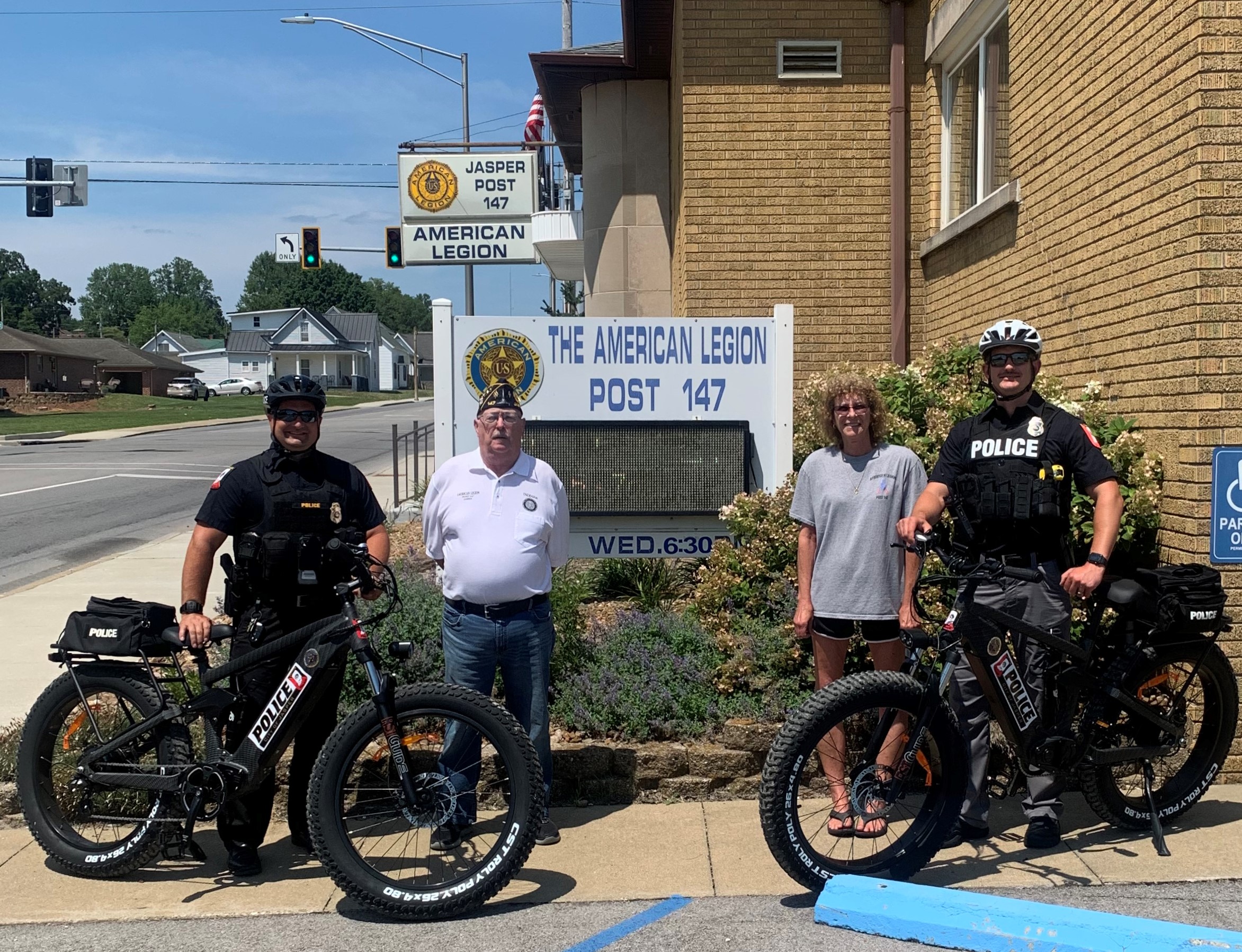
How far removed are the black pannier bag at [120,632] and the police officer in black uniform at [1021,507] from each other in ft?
9.37

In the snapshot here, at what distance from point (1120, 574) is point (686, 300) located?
16.4ft

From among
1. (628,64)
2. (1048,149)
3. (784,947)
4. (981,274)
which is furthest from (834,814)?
(628,64)

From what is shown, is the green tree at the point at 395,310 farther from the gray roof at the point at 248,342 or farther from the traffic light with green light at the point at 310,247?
the traffic light with green light at the point at 310,247

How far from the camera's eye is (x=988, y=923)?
154 inches

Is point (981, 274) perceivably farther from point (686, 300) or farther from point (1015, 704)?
point (1015, 704)

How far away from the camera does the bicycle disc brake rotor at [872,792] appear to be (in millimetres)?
4328

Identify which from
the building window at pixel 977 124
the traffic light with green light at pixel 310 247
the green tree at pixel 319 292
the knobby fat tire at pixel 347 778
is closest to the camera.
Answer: the knobby fat tire at pixel 347 778

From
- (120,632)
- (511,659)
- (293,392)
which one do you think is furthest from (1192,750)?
(120,632)

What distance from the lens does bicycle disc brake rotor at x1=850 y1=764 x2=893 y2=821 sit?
433 cm

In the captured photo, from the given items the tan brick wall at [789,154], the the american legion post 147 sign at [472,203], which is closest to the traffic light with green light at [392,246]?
the the american legion post 147 sign at [472,203]

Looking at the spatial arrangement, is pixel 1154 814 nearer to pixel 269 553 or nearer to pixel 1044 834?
pixel 1044 834

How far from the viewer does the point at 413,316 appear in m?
198

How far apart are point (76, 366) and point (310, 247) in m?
57.7

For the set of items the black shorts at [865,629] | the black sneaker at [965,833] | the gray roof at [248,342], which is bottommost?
the black sneaker at [965,833]
